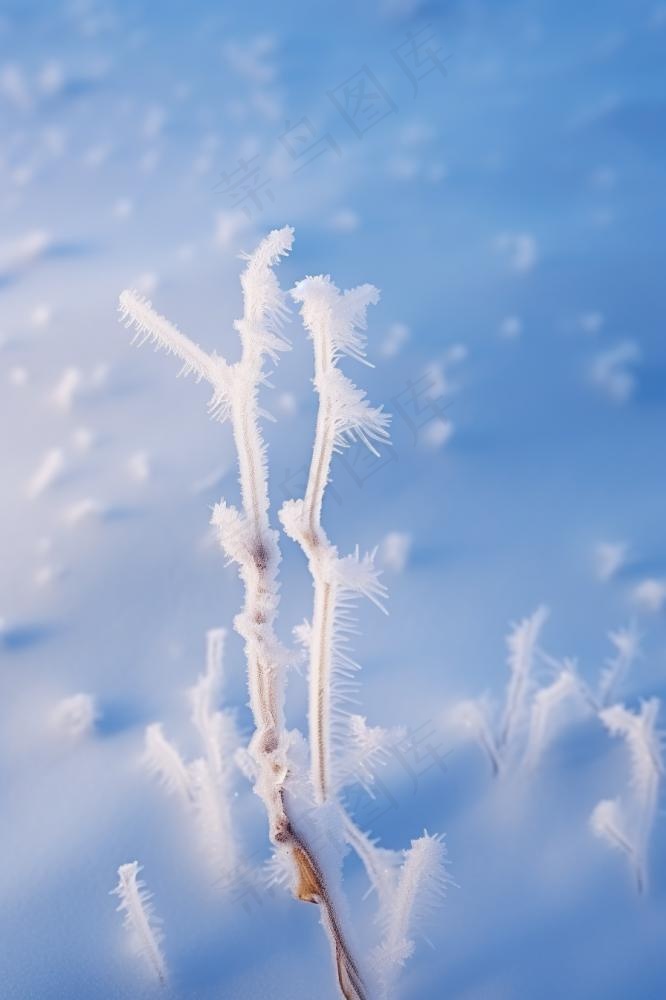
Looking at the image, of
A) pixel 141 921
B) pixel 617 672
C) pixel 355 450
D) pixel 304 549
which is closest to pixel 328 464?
pixel 304 549

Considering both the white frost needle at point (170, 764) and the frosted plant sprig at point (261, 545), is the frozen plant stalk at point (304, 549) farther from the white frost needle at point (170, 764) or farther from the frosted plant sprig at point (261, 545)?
the white frost needle at point (170, 764)

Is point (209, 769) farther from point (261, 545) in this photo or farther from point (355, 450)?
point (355, 450)

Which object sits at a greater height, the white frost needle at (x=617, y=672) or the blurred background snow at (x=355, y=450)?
the blurred background snow at (x=355, y=450)

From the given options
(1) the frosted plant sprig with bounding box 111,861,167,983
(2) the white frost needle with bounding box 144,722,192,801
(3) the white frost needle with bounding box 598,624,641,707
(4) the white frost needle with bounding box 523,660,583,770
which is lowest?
(1) the frosted plant sprig with bounding box 111,861,167,983

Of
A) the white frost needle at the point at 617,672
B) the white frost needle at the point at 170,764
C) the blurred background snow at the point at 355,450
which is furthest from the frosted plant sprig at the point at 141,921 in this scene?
the white frost needle at the point at 617,672

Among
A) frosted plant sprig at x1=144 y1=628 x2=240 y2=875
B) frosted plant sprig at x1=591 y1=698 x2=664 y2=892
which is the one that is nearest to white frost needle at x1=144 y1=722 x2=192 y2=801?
frosted plant sprig at x1=144 y1=628 x2=240 y2=875

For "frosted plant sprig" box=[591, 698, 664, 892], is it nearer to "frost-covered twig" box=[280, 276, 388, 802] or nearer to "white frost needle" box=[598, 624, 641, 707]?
"white frost needle" box=[598, 624, 641, 707]
